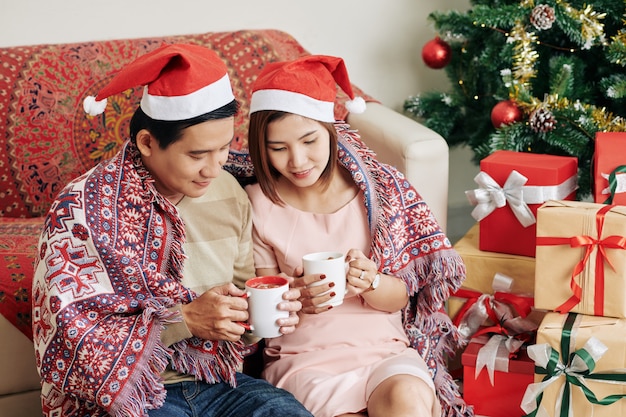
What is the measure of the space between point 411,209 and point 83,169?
1071 mm

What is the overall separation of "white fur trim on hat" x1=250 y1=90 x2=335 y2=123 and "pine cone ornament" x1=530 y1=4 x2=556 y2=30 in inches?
42.4

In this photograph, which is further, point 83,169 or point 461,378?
point 83,169

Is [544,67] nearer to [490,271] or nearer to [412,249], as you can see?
[490,271]

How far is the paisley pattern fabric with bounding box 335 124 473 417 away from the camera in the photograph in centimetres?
171

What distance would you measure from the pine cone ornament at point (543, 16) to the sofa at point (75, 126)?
0.50m

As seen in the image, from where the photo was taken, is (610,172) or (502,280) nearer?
(610,172)

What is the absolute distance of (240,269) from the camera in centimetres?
166

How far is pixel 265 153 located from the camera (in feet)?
5.37

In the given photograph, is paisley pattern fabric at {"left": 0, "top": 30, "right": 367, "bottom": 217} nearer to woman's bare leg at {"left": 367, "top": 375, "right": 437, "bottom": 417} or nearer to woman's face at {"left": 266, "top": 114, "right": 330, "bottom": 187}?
woman's face at {"left": 266, "top": 114, "right": 330, "bottom": 187}

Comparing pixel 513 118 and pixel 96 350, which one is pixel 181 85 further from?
pixel 513 118

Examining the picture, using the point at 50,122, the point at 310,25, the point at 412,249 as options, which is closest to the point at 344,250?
the point at 412,249

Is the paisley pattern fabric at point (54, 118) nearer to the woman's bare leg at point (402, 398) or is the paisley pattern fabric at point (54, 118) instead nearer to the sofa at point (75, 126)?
the sofa at point (75, 126)

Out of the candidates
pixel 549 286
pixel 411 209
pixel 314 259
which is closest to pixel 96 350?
pixel 314 259

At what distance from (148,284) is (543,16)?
1.55 metres
